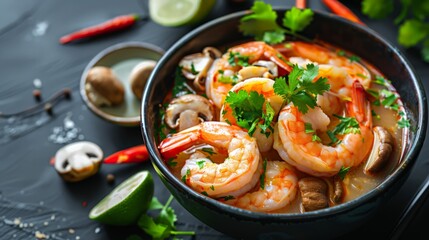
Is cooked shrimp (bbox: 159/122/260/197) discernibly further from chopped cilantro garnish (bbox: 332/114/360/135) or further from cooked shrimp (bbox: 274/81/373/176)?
chopped cilantro garnish (bbox: 332/114/360/135)

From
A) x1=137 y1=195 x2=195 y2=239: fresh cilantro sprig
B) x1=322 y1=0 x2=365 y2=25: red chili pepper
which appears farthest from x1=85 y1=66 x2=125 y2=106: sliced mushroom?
x1=322 y1=0 x2=365 y2=25: red chili pepper

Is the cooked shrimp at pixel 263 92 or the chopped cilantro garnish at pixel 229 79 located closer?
the cooked shrimp at pixel 263 92

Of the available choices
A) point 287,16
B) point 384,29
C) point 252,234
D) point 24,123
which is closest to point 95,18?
point 24,123

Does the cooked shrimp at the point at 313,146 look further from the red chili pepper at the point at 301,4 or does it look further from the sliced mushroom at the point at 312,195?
the red chili pepper at the point at 301,4

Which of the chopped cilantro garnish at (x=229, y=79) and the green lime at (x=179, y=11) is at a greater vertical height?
the chopped cilantro garnish at (x=229, y=79)

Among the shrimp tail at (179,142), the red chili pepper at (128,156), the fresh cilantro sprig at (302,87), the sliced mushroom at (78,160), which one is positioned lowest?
the sliced mushroom at (78,160)

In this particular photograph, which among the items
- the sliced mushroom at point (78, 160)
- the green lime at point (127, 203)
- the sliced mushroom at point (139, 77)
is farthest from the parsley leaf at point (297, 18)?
the sliced mushroom at point (78, 160)

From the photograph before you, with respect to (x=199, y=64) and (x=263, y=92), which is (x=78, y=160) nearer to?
(x=199, y=64)
